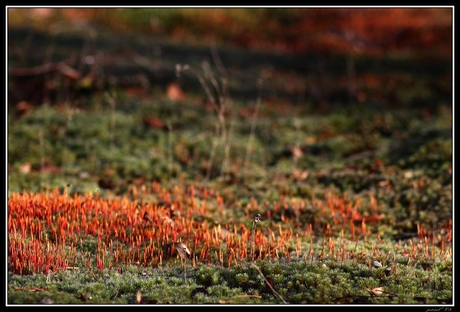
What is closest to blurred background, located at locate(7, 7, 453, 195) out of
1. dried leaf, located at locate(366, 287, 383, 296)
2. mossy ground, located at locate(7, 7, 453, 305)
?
mossy ground, located at locate(7, 7, 453, 305)

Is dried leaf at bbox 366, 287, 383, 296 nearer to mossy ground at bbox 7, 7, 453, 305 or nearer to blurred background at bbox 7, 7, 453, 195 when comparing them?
mossy ground at bbox 7, 7, 453, 305

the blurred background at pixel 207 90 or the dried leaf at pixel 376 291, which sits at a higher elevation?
the blurred background at pixel 207 90

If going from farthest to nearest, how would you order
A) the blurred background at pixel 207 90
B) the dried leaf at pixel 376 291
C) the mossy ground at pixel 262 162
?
1. the blurred background at pixel 207 90
2. the mossy ground at pixel 262 162
3. the dried leaf at pixel 376 291

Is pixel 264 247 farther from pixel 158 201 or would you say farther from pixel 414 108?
pixel 414 108

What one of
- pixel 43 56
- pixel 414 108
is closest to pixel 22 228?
pixel 43 56

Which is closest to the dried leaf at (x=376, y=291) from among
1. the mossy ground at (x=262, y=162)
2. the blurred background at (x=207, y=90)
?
the mossy ground at (x=262, y=162)

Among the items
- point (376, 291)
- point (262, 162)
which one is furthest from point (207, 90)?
point (376, 291)

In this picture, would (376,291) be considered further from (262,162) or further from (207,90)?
(207,90)

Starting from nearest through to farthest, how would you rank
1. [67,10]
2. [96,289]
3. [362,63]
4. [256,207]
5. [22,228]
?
[96,289] → [22,228] → [256,207] → [362,63] → [67,10]

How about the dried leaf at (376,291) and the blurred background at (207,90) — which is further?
the blurred background at (207,90)

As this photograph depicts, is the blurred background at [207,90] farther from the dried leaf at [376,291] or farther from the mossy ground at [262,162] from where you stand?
the dried leaf at [376,291]

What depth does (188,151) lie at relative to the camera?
989 centimetres

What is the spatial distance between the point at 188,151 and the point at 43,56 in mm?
6688
